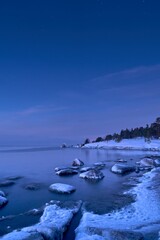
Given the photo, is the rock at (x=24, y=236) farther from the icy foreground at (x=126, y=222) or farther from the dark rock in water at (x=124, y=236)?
the dark rock in water at (x=124, y=236)

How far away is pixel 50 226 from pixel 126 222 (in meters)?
5.15

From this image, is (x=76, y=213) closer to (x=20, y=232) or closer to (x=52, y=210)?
(x=52, y=210)

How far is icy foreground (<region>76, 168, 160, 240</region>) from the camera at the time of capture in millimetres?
13623

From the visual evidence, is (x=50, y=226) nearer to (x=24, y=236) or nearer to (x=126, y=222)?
(x=24, y=236)

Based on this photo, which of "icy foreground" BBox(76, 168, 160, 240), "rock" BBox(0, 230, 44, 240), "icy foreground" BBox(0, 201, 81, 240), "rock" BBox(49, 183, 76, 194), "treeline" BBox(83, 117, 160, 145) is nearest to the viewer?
"rock" BBox(0, 230, 44, 240)

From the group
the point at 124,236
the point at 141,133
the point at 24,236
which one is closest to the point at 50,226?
the point at 24,236

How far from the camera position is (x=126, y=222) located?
16625 millimetres

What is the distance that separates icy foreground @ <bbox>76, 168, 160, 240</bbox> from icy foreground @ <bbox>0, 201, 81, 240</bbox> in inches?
44.5

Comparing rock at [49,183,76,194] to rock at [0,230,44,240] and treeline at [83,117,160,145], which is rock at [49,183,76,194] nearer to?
rock at [0,230,44,240]

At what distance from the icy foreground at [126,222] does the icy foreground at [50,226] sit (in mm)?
1131

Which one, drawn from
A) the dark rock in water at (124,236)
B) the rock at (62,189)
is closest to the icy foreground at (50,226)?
the dark rock in water at (124,236)

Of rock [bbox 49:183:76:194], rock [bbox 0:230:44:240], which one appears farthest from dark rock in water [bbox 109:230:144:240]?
rock [bbox 49:183:76:194]

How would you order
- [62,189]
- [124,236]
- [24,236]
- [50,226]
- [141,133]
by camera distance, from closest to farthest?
[124,236]
[24,236]
[50,226]
[62,189]
[141,133]

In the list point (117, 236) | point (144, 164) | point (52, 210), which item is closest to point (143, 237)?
point (117, 236)
